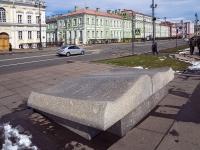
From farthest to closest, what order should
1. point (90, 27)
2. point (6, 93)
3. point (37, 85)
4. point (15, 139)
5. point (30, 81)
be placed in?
point (90, 27) → point (30, 81) → point (37, 85) → point (6, 93) → point (15, 139)

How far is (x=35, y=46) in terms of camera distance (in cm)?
4759

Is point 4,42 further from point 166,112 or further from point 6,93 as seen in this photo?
point 166,112

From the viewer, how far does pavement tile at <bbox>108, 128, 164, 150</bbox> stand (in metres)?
3.33

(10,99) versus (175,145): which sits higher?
(10,99)

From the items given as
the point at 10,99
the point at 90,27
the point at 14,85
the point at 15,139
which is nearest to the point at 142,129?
the point at 15,139

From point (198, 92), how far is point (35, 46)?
45.1 meters

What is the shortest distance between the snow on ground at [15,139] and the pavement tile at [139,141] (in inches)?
54.8

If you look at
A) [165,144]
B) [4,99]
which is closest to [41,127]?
[165,144]

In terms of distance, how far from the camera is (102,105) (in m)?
3.23

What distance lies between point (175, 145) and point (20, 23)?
4661 centimetres

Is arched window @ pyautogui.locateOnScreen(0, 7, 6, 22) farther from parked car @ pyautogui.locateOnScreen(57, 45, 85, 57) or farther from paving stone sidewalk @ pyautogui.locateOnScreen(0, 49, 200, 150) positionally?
paving stone sidewalk @ pyautogui.locateOnScreen(0, 49, 200, 150)

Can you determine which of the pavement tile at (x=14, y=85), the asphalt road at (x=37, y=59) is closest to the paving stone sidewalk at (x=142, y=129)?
the pavement tile at (x=14, y=85)

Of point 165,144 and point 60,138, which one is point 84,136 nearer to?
point 60,138

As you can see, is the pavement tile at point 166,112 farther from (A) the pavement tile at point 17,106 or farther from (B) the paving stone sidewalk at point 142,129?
(A) the pavement tile at point 17,106
